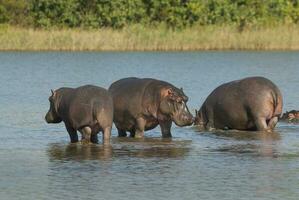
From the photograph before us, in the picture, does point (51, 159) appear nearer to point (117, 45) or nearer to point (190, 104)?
point (190, 104)

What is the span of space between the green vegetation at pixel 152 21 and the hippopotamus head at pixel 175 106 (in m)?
23.6

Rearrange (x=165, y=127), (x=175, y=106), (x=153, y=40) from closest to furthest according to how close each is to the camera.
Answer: (x=175, y=106)
(x=165, y=127)
(x=153, y=40)

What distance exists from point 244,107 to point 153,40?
2284 cm

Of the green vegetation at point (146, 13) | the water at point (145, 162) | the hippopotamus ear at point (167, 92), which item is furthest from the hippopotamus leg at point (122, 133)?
the green vegetation at point (146, 13)

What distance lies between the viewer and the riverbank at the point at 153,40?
36.4 metres

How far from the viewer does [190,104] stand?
18.0 metres

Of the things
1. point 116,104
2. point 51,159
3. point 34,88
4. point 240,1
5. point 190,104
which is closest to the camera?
point 51,159

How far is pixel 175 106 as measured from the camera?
13.2m

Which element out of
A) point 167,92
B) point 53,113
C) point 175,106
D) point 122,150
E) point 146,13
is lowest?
point 146,13

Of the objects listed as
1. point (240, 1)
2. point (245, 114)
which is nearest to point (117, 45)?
point (240, 1)

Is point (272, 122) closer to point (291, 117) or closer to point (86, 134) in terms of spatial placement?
point (291, 117)

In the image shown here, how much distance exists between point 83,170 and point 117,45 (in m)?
26.0

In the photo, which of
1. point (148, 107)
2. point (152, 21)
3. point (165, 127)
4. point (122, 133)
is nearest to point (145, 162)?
point (148, 107)

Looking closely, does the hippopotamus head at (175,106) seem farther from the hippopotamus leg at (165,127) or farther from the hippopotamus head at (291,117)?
the hippopotamus head at (291,117)
